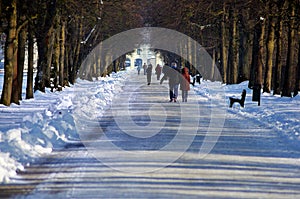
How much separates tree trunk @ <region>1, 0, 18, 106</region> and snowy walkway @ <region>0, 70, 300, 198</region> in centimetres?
856

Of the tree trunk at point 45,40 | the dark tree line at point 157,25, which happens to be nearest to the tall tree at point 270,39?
the dark tree line at point 157,25

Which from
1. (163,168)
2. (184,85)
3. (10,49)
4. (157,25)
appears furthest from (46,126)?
(157,25)

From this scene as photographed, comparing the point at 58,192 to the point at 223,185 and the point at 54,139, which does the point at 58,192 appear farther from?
the point at 54,139

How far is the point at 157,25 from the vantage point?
69062 mm

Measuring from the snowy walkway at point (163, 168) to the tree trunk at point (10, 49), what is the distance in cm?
856

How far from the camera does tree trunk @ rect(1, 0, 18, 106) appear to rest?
23812 millimetres

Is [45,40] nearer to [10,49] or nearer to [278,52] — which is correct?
[10,49]

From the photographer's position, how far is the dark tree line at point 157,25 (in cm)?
2702

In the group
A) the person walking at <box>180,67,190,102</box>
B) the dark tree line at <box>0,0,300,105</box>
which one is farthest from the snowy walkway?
the person walking at <box>180,67,190,102</box>

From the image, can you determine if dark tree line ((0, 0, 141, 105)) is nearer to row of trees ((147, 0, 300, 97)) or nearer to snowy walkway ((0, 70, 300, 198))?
row of trees ((147, 0, 300, 97))

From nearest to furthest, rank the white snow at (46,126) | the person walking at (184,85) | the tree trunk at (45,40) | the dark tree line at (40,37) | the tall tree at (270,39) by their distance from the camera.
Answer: the white snow at (46,126) → the dark tree line at (40,37) → the person walking at (184,85) → the tree trunk at (45,40) → the tall tree at (270,39)

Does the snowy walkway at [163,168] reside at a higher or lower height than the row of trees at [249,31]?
lower

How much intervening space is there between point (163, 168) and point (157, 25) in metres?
59.5

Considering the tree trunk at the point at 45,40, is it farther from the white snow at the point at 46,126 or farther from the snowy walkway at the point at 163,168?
the snowy walkway at the point at 163,168
